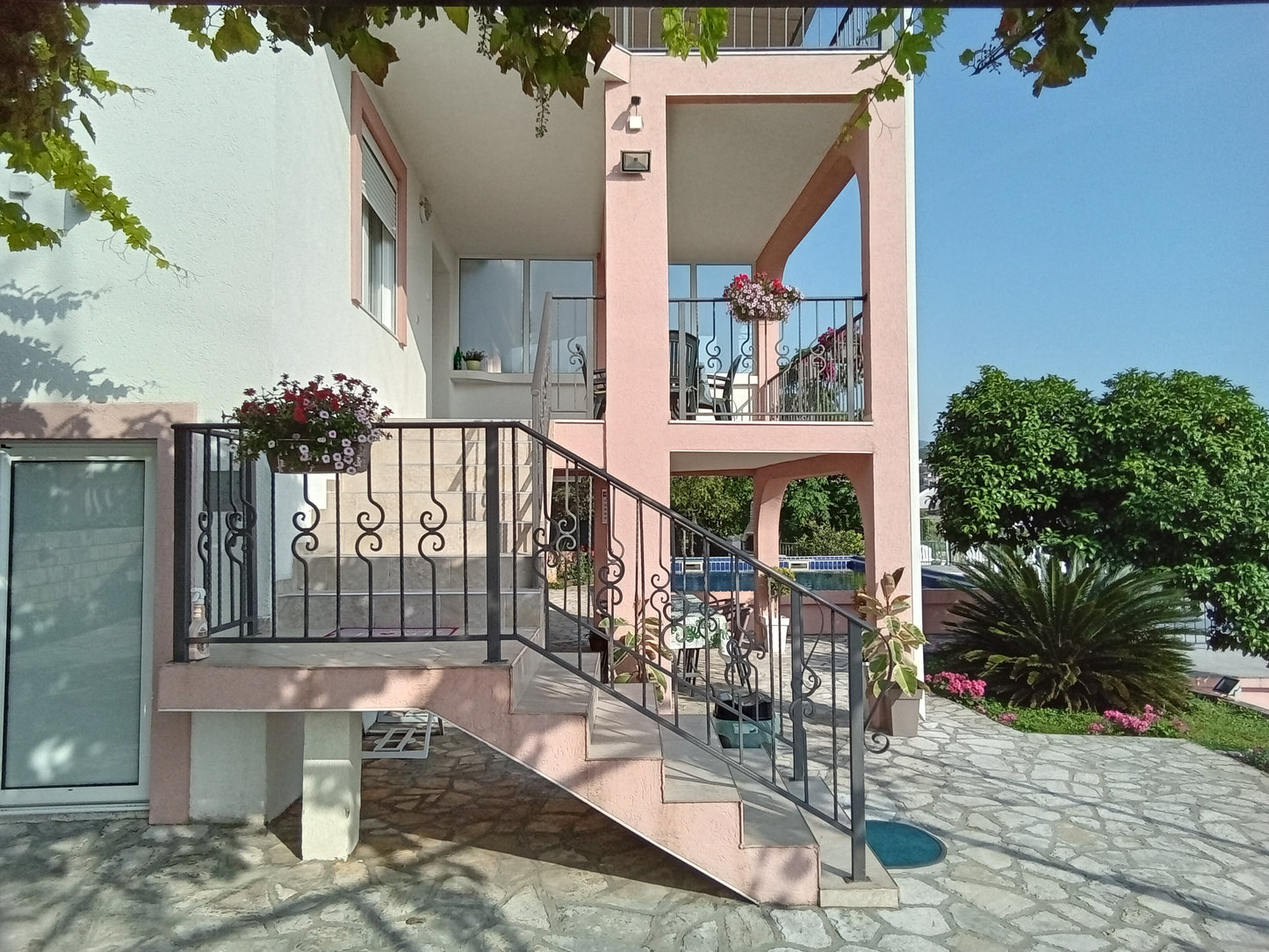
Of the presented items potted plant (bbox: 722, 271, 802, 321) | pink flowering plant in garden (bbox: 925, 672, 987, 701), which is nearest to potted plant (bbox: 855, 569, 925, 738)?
pink flowering plant in garden (bbox: 925, 672, 987, 701)

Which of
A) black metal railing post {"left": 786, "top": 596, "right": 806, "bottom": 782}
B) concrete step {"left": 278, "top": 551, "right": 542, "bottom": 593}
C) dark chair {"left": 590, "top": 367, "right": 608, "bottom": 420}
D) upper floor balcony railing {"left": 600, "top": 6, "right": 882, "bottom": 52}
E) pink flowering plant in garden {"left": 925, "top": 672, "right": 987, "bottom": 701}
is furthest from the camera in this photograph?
dark chair {"left": 590, "top": 367, "right": 608, "bottom": 420}

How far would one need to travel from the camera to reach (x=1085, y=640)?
23.9ft

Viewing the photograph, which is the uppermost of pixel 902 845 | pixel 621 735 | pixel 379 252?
pixel 379 252

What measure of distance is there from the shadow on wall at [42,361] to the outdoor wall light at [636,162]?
3670mm

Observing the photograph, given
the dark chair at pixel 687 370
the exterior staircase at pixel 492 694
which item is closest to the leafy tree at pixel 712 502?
the dark chair at pixel 687 370

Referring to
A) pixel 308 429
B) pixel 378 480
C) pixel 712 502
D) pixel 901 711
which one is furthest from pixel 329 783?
pixel 712 502

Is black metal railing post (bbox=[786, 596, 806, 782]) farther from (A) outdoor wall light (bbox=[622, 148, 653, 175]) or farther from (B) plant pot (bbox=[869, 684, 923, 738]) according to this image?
(A) outdoor wall light (bbox=[622, 148, 653, 175])

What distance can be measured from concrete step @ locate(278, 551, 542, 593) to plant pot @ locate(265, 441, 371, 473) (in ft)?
3.54

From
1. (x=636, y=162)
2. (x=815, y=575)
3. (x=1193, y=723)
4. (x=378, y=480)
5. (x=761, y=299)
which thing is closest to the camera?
(x=378, y=480)

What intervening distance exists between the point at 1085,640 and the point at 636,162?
18.8 ft

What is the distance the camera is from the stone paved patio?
10.6 ft

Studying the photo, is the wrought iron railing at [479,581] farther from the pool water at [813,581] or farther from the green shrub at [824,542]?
the green shrub at [824,542]

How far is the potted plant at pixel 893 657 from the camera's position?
609 cm

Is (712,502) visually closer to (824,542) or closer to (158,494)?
(824,542)
